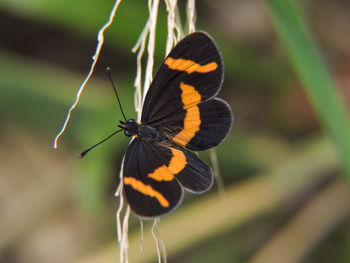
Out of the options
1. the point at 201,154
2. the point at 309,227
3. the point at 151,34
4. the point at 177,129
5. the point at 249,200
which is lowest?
the point at 309,227

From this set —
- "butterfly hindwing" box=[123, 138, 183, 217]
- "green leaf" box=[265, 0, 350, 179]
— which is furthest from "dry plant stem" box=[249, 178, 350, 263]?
"butterfly hindwing" box=[123, 138, 183, 217]

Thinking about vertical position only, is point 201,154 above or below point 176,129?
below

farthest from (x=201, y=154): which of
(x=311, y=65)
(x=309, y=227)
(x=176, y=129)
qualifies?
(x=311, y=65)

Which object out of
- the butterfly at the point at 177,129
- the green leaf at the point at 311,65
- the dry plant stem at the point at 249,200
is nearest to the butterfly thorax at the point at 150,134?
the butterfly at the point at 177,129

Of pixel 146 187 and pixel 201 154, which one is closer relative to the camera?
pixel 146 187

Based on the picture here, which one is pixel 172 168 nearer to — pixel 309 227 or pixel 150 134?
pixel 150 134
